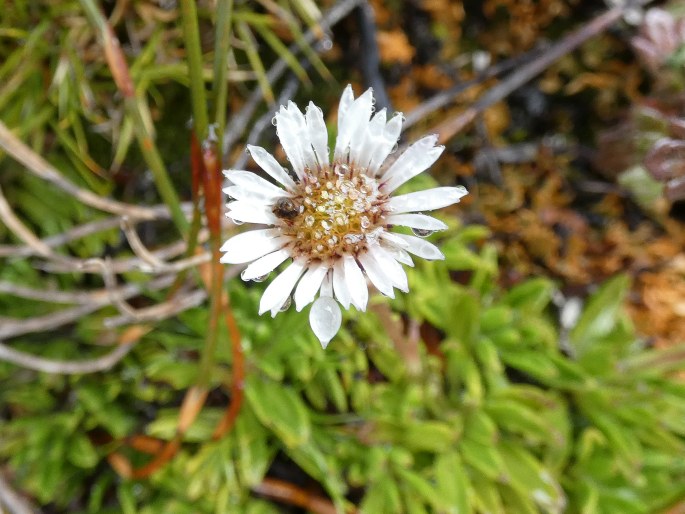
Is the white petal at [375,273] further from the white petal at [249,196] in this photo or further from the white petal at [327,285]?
the white petal at [249,196]

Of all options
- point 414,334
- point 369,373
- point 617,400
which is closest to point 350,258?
point 414,334

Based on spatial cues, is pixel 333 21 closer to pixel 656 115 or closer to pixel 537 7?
pixel 537 7

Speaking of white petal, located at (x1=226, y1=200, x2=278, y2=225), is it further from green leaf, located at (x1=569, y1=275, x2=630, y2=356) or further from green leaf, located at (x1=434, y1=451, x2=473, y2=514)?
green leaf, located at (x1=569, y1=275, x2=630, y2=356)

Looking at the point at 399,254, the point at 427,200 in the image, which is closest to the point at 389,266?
the point at 399,254

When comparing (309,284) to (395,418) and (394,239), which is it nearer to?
(394,239)

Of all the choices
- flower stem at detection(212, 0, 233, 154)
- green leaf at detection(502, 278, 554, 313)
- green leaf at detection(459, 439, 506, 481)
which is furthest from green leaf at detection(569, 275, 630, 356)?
flower stem at detection(212, 0, 233, 154)

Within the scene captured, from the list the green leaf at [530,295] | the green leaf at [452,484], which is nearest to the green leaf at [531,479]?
the green leaf at [452,484]
